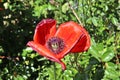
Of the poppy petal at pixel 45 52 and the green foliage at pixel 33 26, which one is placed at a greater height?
the poppy petal at pixel 45 52

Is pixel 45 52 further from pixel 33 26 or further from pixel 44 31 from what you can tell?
pixel 33 26

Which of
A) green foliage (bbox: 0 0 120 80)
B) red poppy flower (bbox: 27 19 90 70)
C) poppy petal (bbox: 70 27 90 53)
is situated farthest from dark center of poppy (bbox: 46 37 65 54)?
green foliage (bbox: 0 0 120 80)

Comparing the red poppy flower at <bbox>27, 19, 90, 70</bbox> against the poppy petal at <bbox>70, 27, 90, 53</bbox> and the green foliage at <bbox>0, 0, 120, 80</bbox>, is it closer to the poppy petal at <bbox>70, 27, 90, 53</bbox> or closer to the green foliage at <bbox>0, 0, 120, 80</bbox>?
the poppy petal at <bbox>70, 27, 90, 53</bbox>

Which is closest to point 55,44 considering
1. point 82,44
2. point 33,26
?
point 82,44

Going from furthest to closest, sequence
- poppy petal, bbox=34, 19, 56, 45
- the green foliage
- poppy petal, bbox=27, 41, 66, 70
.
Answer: the green foliage → poppy petal, bbox=34, 19, 56, 45 → poppy petal, bbox=27, 41, 66, 70

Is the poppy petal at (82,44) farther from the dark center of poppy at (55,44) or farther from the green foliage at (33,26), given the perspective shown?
the green foliage at (33,26)

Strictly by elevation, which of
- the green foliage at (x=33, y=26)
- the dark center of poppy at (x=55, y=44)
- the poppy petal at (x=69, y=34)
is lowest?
the green foliage at (x=33, y=26)

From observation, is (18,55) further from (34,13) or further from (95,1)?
(95,1)

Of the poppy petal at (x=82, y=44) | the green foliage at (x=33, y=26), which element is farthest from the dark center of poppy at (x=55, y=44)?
the green foliage at (x=33, y=26)
